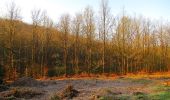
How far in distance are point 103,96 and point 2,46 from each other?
35.1 m

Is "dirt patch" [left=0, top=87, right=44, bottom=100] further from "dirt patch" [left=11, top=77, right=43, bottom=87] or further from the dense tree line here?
the dense tree line

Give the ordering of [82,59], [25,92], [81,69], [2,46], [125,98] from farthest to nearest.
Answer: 1. [82,59]
2. [81,69]
3. [2,46]
4. [25,92]
5. [125,98]

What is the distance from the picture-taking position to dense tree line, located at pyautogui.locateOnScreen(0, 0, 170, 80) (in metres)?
50.4

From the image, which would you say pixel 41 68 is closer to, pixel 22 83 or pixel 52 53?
pixel 52 53

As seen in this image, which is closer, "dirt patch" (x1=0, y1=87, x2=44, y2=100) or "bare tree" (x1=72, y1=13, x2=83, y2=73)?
"dirt patch" (x1=0, y1=87, x2=44, y2=100)

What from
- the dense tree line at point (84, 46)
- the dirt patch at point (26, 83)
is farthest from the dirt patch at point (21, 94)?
the dense tree line at point (84, 46)

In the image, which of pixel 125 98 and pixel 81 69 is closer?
pixel 125 98

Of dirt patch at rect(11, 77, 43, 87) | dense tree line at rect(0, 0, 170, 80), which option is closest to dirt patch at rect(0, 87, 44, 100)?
dirt patch at rect(11, 77, 43, 87)

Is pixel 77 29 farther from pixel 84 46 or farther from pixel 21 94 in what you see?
pixel 21 94

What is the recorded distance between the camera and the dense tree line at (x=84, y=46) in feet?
165

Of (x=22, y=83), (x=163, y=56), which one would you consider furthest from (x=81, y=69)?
(x=22, y=83)

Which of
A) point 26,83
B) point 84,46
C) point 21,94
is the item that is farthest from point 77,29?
point 21,94

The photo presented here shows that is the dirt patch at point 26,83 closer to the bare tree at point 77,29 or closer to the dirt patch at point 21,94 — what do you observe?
the dirt patch at point 21,94

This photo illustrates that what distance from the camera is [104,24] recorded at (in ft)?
164
